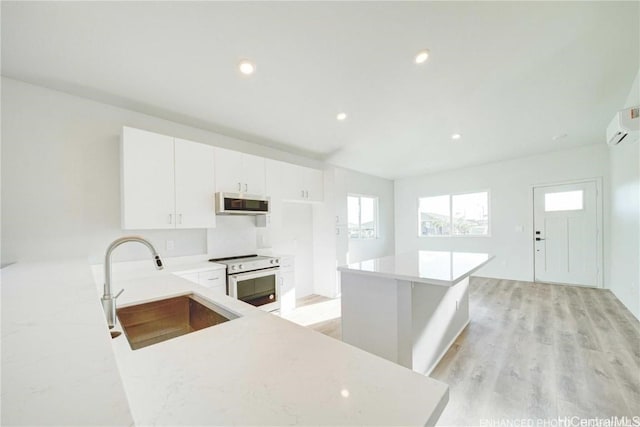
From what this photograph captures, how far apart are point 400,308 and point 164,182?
2.53 metres

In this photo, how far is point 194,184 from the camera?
2.87 m

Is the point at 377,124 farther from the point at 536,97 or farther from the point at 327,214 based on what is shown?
the point at 536,97

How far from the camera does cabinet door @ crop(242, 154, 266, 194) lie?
3.34m

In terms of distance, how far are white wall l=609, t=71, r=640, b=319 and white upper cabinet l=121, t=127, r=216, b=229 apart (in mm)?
5069

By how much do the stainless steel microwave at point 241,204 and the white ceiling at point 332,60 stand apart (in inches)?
37.4

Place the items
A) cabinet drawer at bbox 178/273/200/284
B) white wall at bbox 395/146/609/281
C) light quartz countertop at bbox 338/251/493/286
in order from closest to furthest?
light quartz countertop at bbox 338/251/493/286, cabinet drawer at bbox 178/273/200/284, white wall at bbox 395/146/609/281

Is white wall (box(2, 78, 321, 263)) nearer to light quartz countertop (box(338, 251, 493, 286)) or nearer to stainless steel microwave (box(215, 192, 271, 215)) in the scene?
stainless steel microwave (box(215, 192, 271, 215))

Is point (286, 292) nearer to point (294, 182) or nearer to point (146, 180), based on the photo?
point (294, 182)

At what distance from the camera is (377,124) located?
3840 mm

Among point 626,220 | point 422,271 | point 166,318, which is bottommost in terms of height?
point 166,318

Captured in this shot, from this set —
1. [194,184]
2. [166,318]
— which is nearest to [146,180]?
[194,184]

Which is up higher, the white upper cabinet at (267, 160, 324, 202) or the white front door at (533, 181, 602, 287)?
the white upper cabinet at (267, 160, 324, 202)

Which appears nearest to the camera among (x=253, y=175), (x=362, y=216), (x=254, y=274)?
(x=254, y=274)

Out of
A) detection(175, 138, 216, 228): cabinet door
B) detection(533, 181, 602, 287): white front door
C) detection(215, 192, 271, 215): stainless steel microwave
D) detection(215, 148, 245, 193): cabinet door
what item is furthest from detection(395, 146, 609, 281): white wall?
detection(175, 138, 216, 228): cabinet door
